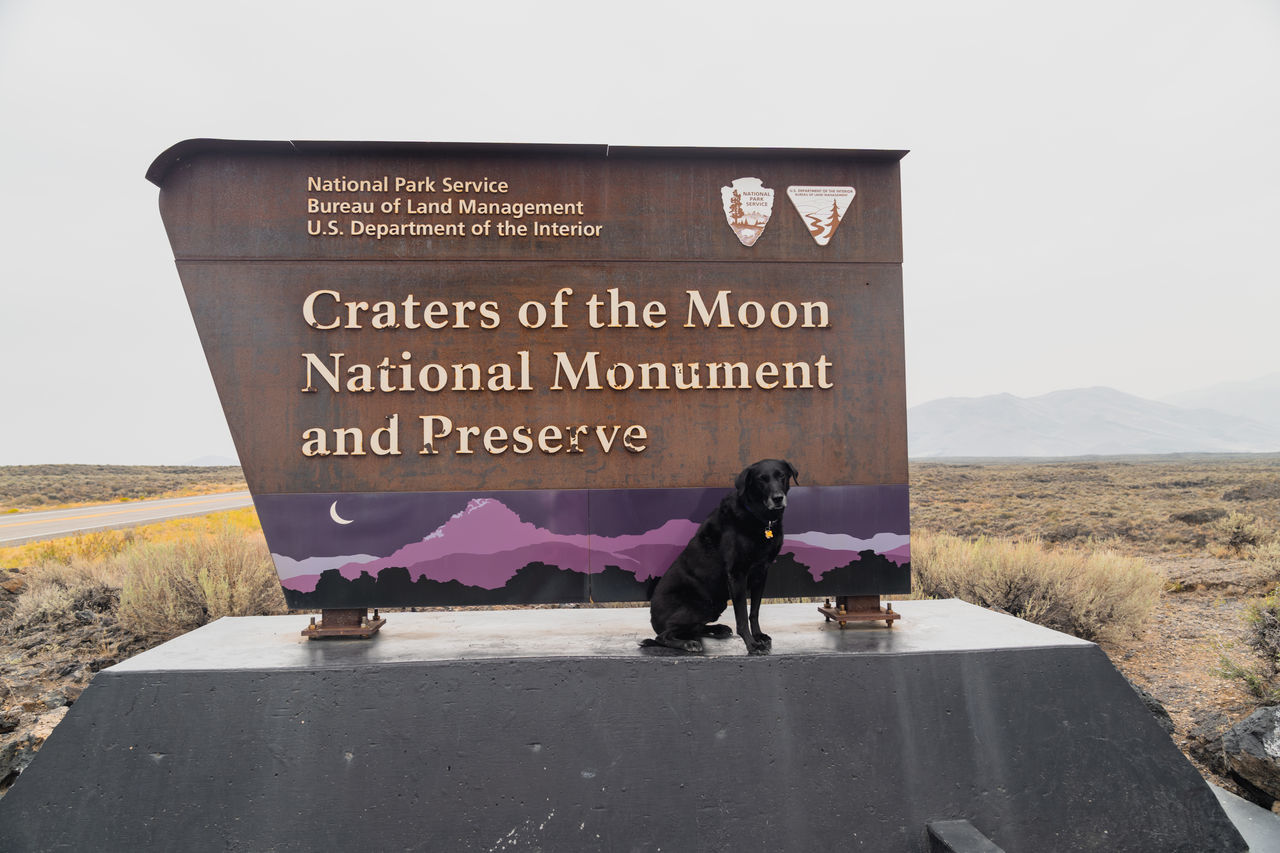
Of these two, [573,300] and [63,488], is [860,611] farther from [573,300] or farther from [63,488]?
[63,488]

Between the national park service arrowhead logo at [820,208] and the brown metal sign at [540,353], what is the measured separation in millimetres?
14

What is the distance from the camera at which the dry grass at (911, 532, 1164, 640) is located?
7.45m

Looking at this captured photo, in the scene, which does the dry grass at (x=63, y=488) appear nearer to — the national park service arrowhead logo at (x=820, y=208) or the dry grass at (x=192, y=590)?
the dry grass at (x=192, y=590)

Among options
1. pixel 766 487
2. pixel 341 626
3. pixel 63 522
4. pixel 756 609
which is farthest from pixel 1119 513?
pixel 63 522

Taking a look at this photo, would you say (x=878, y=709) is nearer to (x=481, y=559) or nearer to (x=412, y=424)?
(x=481, y=559)

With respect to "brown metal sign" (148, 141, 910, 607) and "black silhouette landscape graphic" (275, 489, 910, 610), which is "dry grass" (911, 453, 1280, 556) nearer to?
"brown metal sign" (148, 141, 910, 607)

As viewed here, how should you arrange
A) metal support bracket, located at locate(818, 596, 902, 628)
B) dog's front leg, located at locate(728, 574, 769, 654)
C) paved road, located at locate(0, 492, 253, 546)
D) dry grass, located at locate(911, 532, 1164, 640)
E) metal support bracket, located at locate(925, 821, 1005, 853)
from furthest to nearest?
1. paved road, located at locate(0, 492, 253, 546)
2. dry grass, located at locate(911, 532, 1164, 640)
3. metal support bracket, located at locate(818, 596, 902, 628)
4. dog's front leg, located at locate(728, 574, 769, 654)
5. metal support bracket, located at locate(925, 821, 1005, 853)

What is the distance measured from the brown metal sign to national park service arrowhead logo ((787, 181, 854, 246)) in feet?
0.04

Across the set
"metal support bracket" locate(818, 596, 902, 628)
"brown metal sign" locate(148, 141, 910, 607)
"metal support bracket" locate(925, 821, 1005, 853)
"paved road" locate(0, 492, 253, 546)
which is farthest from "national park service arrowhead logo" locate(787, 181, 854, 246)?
"paved road" locate(0, 492, 253, 546)

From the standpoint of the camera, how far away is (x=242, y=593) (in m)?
7.17

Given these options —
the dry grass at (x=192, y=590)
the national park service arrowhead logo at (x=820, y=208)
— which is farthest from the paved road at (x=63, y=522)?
the national park service arrowhead logo at (x=820, y=208)

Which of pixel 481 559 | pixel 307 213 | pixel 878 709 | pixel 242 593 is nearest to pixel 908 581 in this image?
pixel 878 709

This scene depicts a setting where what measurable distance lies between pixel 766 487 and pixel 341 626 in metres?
2.61

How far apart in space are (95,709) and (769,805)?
3194mm
